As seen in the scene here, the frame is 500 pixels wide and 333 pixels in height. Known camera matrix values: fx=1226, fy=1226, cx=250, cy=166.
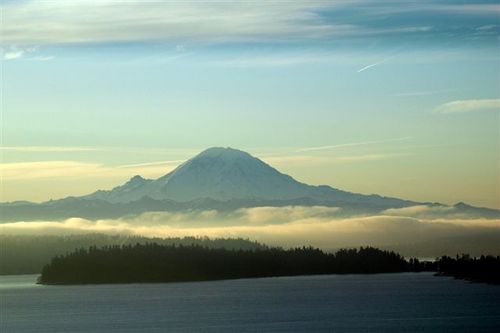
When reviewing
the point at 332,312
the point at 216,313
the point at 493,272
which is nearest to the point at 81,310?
the point at 216,313

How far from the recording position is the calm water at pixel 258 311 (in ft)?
247

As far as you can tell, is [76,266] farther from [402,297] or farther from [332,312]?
[332,312]

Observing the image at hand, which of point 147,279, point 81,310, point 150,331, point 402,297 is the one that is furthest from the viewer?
point 147,279

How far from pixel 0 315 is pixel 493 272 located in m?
60.8

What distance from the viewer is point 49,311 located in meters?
98.2

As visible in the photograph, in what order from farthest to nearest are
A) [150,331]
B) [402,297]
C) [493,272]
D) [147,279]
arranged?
[147,279] → [493,272] → [402,297] → [150,331]

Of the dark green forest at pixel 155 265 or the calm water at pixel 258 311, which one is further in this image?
the dark green forest at pixel 155 265

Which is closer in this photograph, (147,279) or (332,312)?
(332,312)

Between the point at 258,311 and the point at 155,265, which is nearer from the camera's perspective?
the point at 258,311

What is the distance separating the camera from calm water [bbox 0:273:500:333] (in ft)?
247

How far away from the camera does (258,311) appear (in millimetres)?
91562

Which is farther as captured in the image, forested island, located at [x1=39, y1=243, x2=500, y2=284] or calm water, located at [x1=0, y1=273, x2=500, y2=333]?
forested island, located at [x1=39, y1=243, x2=500, y2=284]

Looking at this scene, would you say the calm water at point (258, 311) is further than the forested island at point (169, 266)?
No

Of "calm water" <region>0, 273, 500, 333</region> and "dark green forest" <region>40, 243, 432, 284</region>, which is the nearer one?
"calm water" <region>0, 273, 500, 333</region>
